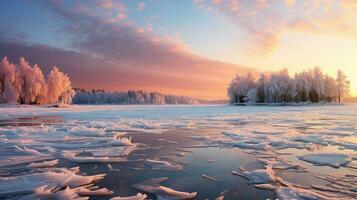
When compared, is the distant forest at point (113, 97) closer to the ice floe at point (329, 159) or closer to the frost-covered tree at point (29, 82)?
the frost-covered tree at point (29, 82)

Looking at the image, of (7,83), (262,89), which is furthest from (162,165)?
(262,89)

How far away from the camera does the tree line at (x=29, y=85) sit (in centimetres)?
5475

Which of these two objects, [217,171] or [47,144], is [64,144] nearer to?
[47,144]

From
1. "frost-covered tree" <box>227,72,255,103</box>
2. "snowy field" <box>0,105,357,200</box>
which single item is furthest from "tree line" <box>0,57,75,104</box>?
"snowy field" <box>0,105,357,200</box>

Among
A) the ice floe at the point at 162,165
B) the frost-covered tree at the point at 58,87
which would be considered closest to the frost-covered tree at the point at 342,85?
the frost-covered tree at the point at 58,87

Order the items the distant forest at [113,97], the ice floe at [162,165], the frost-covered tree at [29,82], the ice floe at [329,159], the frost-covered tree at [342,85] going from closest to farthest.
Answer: the ice floe at [162,165]
the ice floe at [329,159]
the frost-covered tree at [29,82]
the frost-covered tree at [342,85]
the distant forest at [113,97]

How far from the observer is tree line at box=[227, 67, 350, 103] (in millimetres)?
74938

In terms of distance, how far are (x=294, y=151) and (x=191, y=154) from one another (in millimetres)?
3172

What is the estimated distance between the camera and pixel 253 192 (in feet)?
14.6

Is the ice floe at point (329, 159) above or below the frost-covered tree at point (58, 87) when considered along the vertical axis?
below

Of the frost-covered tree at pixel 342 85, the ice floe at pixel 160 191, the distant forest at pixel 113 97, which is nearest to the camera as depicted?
the ice floe at pixel 160 191

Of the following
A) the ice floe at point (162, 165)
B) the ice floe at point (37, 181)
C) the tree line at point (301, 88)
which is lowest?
the ice floe at point (162, 165)

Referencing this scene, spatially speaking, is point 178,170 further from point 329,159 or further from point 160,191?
point 329,159

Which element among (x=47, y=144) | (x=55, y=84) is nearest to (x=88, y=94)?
(x=55, y=84)
